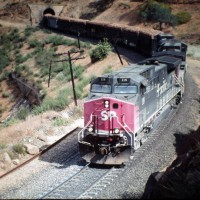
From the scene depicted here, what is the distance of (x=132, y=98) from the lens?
14.5 meters

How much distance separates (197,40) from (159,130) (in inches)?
1276

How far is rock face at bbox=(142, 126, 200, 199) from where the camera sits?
9620 millimetres

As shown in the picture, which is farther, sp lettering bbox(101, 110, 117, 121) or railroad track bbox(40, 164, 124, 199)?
sp lettering bbox(101, 110, 117, 121)

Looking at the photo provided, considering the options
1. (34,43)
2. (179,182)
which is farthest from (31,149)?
(34,43)

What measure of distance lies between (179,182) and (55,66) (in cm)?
3004

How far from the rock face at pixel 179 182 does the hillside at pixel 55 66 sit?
0.90m

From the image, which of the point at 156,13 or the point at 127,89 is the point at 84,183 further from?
the point at 156,13

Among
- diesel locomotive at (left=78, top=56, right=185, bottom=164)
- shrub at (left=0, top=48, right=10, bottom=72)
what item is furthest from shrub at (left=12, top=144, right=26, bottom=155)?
shrub at (left=0, top=48, right=10, bottom=72)

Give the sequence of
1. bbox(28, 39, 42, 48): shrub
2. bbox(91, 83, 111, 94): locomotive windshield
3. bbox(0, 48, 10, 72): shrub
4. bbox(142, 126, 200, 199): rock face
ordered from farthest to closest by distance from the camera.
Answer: bbox(28, 39, 42, 48): shrub, bbox(0, 48, 10, 72): shrub, bbox(91, 83, 111, 94): locomotive windshield, bbox(142, 126, 200, 199): rock face

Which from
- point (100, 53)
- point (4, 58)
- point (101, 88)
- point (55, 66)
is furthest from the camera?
point (4, 58)

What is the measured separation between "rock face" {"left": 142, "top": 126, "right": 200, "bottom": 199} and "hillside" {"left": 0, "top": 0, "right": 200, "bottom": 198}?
898 millimetres

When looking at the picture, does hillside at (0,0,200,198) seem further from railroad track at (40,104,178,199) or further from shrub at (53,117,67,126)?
railroad track at (40,104,178,199)

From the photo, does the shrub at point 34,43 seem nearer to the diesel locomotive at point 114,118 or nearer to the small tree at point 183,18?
the small tree at point 183,18

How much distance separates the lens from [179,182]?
417 inches
